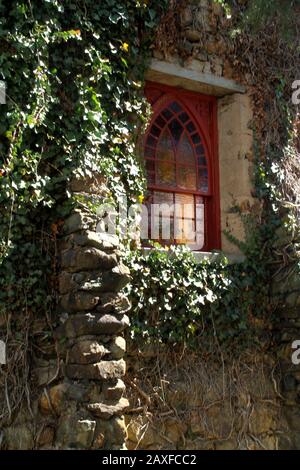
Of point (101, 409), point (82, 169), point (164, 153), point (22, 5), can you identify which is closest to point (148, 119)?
point (164, 153)

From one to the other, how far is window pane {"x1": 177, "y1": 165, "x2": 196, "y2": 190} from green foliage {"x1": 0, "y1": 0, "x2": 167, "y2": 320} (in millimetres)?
871

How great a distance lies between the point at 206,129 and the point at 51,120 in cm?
220

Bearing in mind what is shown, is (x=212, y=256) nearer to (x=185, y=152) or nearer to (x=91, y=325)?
(x=185, y=152)

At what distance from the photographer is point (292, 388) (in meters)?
6.19

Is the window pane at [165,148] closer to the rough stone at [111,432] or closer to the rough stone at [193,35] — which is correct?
the rough stone at [193,35]

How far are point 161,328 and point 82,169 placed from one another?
1533 millimetres

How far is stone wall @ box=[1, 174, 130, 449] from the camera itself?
451 cm

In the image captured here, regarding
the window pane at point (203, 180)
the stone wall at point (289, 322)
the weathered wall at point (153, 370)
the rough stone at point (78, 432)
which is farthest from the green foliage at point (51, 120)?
the stone wall at point (289, 322)

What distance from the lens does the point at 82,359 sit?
455cm

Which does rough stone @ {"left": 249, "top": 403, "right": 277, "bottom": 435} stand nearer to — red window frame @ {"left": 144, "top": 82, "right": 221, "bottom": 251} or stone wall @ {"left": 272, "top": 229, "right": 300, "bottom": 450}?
stone wall @ {"left": 272, "top": 229, "right": 300, "bottom": 450}

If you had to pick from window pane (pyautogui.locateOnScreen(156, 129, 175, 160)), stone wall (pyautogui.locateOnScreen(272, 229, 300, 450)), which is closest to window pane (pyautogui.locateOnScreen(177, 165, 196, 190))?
window pane (pyautogui.locateOnScreen(156, 129, 175, 160))

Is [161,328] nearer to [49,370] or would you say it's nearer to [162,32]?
[49,370]

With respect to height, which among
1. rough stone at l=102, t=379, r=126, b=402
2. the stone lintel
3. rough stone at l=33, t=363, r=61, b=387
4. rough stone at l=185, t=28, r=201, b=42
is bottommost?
rough stone at l=102, t=379, r=126, b=402

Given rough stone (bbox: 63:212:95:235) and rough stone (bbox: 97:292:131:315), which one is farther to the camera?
rough stone (bbox: 63:212:95:235)
